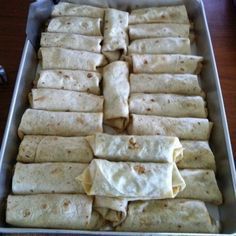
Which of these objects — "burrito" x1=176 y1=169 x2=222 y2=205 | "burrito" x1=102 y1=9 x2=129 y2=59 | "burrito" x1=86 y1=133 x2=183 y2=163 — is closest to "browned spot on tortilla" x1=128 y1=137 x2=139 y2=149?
"burrito" x1=86 y1=133 x2=183 y2=163

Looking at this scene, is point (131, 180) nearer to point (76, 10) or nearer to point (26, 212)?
point (26, 212)

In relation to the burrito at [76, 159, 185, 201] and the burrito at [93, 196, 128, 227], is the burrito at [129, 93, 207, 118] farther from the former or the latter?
the burrito at [93, 196, 128, 227]

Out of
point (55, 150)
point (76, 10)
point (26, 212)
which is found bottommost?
point (26, 212)

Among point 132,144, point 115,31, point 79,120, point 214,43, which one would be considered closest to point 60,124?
point 79,120

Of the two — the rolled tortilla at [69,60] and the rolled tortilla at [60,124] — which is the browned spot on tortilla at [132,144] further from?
the rolled tortilla at [69,60]

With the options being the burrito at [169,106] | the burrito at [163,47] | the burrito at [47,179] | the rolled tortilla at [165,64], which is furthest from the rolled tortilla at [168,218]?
the burrito at [163,47]
